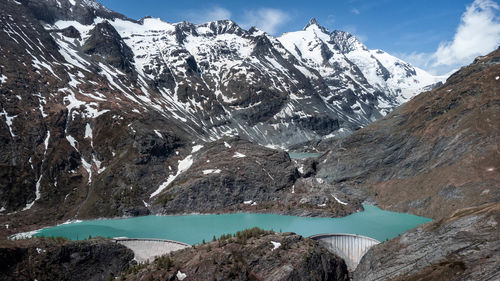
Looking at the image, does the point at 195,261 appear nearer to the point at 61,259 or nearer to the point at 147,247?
the point at 147,247

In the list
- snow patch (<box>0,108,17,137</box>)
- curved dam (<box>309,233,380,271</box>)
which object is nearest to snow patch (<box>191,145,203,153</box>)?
snow patch (<box>0,108,17,137</box>)

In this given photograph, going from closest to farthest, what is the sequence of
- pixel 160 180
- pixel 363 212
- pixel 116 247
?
pixel 116 247, pixel 363 212, pixel 160 180

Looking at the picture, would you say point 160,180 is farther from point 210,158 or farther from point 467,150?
point 467,150

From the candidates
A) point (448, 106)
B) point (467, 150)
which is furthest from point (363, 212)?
point (448, 106)

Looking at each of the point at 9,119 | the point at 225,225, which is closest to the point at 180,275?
the point at 225,225

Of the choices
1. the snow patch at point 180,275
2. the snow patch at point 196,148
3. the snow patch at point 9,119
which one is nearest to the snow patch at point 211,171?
the snow patch at point 196,148
